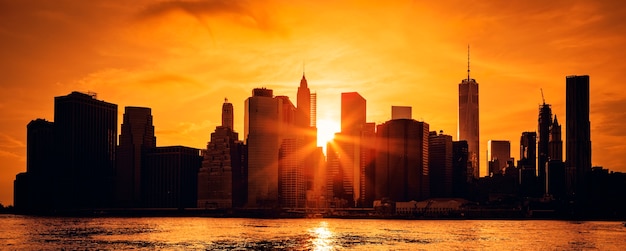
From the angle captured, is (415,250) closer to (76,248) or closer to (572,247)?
(572,247)

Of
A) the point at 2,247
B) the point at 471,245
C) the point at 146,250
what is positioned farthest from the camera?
the point at 471,245

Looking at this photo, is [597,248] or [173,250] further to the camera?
[597,248]

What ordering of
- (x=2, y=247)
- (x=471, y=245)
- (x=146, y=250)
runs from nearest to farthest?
(x=146, y=250)
(x=2, y=247)
(x=471, y=245)

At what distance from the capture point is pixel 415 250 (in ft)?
521

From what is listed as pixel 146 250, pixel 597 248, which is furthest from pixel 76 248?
pixel 597 248

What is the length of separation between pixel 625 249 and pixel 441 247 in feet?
147

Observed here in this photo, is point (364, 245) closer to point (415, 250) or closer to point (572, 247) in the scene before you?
point (415, 250)

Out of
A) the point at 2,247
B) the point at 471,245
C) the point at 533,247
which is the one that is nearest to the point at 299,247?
the point at 471,245

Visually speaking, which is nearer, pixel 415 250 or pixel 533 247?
pixel 415 250

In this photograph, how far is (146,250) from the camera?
501 ft

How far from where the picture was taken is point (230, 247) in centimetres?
16338

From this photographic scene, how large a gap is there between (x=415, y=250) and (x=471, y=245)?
76.2 feet

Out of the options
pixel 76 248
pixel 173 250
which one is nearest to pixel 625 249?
pixel 173 250

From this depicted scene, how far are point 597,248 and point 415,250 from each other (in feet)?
158
